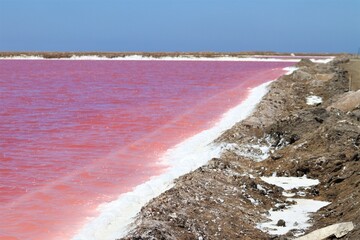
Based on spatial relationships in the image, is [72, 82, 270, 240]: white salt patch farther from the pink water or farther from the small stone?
the small stone

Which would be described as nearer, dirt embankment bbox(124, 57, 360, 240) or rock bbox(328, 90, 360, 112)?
dirt embankment bbox(124, 57, 360, 240)

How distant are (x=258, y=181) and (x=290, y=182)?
36.2 inches

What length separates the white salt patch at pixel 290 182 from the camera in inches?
427

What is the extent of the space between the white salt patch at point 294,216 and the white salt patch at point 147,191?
2.00 metres

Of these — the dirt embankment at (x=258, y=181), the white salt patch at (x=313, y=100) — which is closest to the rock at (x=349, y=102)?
the dirt embankment at (x=258, y=181)

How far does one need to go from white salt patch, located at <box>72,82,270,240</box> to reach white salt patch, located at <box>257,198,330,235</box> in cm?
200

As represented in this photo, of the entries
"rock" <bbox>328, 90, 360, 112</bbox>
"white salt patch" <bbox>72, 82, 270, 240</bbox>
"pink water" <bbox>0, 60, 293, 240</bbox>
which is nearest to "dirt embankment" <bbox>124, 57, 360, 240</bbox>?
"rock" <bbox>328, 90, 360, 112</bbox>

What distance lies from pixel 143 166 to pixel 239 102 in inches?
596

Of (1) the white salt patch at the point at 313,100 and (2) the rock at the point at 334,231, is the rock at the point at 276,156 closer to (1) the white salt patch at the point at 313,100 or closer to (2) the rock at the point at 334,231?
(2) the rock at the point at 334,231

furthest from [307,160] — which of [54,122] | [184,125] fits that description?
[54,122]

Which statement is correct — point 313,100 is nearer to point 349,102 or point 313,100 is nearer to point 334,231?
point 349,102

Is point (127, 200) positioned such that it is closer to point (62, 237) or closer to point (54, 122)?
point (62, 237)

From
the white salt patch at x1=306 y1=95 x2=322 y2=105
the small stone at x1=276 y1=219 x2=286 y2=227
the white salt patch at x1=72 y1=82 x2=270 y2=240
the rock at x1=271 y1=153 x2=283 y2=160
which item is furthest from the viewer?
the white salt patch at x1=306 y1=95 x2=322 y2=105

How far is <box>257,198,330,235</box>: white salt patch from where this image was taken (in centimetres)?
846
